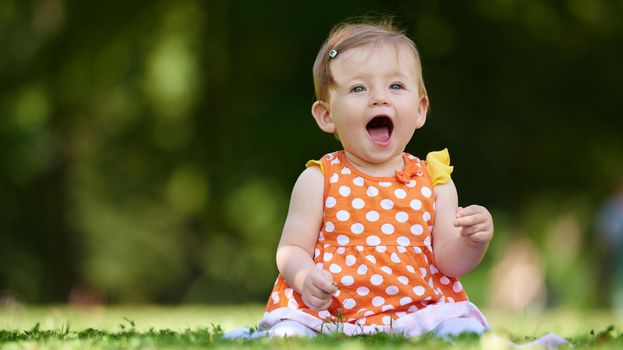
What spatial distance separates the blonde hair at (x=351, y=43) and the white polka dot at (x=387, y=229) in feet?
2.22

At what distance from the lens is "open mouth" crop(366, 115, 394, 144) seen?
457 cm

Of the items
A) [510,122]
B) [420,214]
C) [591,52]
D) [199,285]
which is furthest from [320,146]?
[420,214]

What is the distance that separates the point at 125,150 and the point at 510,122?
7802mm

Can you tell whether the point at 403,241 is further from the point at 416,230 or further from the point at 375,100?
the point at 375,100

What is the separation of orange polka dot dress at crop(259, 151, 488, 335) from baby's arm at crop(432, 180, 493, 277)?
44 mm

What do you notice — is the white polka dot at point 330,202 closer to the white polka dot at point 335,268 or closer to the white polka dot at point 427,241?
the white polka dot at point 335,268

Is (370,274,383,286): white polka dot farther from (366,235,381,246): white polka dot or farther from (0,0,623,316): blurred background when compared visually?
(0,0,623,316): blurred background

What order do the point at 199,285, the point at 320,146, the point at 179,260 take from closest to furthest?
1. the point at 320,146
2. the point at 199,285
3. the point at 179,260

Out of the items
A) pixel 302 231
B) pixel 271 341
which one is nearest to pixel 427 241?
pixel 302 231

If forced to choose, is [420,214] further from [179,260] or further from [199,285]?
[179,260]

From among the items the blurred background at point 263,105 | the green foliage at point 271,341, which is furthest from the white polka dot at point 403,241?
the blurred background at point 263,105

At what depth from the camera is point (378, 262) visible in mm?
4367

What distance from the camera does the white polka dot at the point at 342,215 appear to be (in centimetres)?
447

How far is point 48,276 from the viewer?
19.7m
